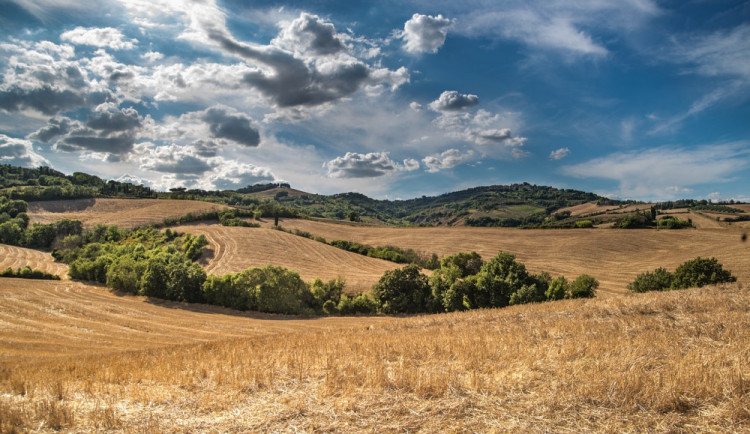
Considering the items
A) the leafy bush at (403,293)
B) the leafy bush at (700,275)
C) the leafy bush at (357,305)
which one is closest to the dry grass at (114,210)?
the leafy bush at (357,305)

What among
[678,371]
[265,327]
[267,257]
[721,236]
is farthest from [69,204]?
[721,236]

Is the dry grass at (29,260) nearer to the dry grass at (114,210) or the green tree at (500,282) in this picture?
the dry grass at (114,210)

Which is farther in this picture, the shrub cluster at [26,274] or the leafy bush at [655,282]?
the shrub cluster at [26,274]

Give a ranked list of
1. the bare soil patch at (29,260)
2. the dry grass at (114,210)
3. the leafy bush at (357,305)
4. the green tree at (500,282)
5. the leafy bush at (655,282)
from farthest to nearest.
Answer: the dry grass at (114,210)
the bare soil patch at (29,260)
the leafy bush at (357,305)
the green tree at (500,282)
the leafy bush at (655,282)

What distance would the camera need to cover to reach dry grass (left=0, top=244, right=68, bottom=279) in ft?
236

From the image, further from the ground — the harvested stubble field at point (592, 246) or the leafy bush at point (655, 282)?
the harvested stubble field at point (592, 246)

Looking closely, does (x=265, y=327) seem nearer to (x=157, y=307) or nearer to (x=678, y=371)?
(x=157, y=307)

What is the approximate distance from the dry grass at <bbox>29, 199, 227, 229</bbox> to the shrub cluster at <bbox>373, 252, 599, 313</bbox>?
91401 millimetres

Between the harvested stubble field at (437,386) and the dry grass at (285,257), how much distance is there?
4861 centimetres

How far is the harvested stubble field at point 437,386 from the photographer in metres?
5.86

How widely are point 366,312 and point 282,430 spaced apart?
155ft

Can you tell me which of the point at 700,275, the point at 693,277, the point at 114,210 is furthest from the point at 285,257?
the point at 114,210

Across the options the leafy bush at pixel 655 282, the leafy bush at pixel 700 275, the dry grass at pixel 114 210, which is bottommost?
the leafy bush at pixel 655 282

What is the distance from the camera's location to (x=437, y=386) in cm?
727
